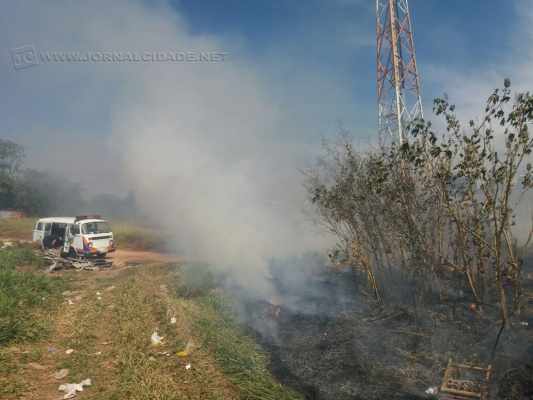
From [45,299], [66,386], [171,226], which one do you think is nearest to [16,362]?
[66,386]

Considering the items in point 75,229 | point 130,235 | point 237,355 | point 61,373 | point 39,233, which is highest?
point 75,229

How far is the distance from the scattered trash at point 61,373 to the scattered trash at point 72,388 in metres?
0.26

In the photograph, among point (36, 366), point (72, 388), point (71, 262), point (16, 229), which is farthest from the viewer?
point (16, 229)

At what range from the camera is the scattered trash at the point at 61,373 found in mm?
4629

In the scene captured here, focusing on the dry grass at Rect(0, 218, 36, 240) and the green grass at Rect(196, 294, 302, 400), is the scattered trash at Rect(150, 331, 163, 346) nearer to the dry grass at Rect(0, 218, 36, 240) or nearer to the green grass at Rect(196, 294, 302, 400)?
the green grass at Rect(196, 294, 302, 400)

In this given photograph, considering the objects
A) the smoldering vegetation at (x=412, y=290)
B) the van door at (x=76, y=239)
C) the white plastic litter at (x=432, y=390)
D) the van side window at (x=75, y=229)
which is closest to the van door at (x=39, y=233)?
the van side window at (x=75, y=229)

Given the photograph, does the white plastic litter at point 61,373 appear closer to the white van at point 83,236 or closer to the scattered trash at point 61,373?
the scattered trash at point 61,373

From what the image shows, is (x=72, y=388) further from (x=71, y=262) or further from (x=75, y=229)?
(x=75, y=229)

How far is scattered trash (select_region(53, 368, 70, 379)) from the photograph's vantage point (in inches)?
182

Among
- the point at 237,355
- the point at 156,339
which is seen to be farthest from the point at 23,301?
the point at 237,355

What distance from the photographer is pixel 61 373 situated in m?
4.69

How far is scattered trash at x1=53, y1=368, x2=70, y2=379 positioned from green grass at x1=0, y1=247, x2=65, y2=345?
1.11 meters

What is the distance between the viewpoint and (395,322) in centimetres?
583

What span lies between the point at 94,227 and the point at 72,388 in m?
9.60
